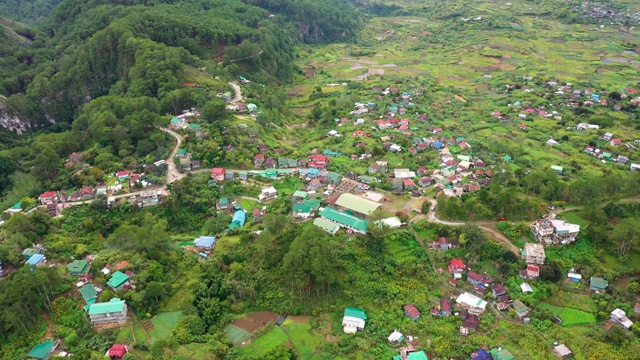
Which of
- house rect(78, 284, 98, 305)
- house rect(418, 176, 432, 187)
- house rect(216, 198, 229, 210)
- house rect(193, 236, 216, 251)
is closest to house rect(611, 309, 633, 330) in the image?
house rect(418, 176, 432, 187)

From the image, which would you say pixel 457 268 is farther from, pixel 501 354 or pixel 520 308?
pixel 501 354

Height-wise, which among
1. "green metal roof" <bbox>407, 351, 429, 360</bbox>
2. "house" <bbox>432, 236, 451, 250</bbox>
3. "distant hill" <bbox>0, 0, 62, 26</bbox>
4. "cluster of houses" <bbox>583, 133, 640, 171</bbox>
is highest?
"distant hill" <bbox>0, 0, 62, 26</bbox>

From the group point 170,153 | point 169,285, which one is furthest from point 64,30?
point 169,285

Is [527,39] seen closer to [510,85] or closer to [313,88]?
[510,85]

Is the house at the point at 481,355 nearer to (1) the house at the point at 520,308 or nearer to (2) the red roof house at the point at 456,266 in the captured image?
(1) the house at the point at 520,308

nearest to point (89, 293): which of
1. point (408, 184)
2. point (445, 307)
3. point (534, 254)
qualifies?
point (445, 307)

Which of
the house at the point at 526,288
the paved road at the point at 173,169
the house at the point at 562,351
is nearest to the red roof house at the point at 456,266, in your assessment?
the house at the point at 526,288

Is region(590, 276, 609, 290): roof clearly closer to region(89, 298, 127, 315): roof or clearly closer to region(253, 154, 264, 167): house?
region(253, 154, 264, 167): house
